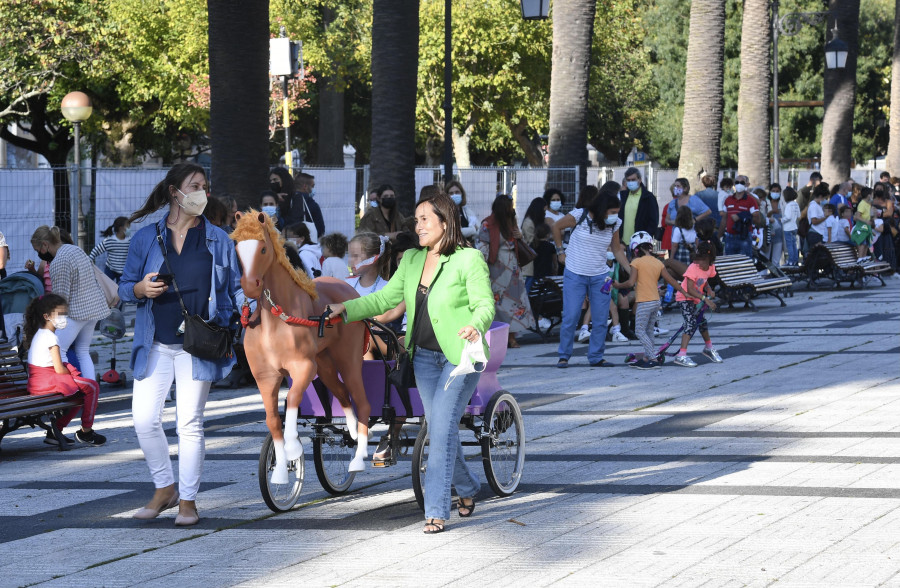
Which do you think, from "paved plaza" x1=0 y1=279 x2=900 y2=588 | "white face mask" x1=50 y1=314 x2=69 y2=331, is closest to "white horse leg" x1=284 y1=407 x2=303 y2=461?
"paved plaza" x1=0 y1=279 x2=900 y2=588

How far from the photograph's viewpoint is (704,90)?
27.1 meters

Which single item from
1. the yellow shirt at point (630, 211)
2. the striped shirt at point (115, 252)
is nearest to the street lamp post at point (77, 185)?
the striped shirt at point (115, 252)

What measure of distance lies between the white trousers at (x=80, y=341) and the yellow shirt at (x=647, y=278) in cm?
577

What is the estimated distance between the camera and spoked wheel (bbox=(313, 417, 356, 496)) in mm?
8617

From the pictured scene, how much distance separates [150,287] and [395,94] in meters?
11.5

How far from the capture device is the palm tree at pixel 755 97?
1217 inches

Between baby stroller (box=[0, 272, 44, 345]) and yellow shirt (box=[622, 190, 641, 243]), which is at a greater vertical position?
yellow shirt (box=[622, 190, 641, 243])

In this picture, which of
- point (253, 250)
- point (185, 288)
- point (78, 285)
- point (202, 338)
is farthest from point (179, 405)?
point (78, 285)

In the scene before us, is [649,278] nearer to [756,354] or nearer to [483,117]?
[756,354]

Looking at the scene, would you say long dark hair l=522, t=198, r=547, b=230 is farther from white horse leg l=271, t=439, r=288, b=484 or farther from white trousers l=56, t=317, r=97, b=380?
white horse leg l=271, t=439, r=288, b=484

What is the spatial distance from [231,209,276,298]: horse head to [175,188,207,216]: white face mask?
207 mm

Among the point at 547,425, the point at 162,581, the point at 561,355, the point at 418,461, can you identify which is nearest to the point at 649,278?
the point at 561,355

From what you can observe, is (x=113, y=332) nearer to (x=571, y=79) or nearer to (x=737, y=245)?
(x=571, y=79)

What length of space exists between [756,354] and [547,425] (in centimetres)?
536
